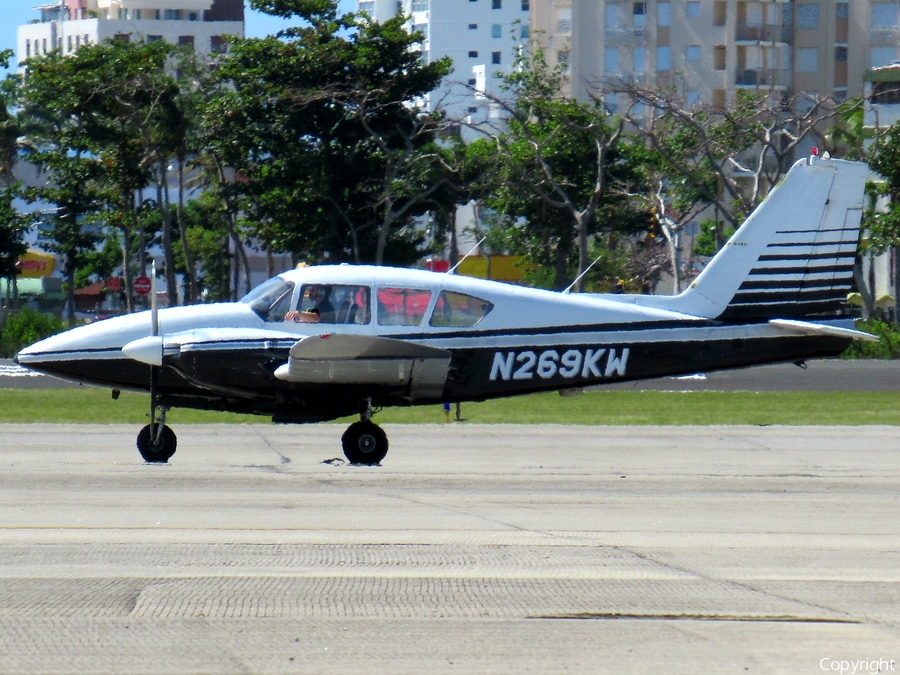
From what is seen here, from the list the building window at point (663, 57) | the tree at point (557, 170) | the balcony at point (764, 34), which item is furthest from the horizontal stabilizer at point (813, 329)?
the building window at point (663, 57)

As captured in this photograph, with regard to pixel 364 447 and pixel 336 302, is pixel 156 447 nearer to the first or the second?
pixel 364 447

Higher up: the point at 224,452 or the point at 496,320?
the point at 496,320

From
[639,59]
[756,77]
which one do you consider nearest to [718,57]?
[756,77]

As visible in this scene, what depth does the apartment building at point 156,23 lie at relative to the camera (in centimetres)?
12331

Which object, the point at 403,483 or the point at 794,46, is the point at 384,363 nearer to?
the point at 403,483

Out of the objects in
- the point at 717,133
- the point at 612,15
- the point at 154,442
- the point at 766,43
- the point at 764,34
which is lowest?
the point at 154,442

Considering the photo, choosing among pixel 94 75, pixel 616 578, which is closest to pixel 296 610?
pixel 616 578

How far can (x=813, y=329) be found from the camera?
13.8m

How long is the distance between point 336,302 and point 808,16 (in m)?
63.9

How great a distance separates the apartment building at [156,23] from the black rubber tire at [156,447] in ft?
359

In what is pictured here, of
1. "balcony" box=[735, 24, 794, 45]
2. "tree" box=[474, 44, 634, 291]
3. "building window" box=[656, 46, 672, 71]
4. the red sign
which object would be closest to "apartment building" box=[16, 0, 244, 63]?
"building window" box=[656, 46, 672, 71]

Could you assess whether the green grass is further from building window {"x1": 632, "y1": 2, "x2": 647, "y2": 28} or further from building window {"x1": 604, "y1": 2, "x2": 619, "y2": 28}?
building window {"x1": 604, "y1": 2, "x2": 619, "y2": 28}

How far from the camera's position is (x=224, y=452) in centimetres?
1422

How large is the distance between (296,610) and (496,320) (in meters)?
7.35
